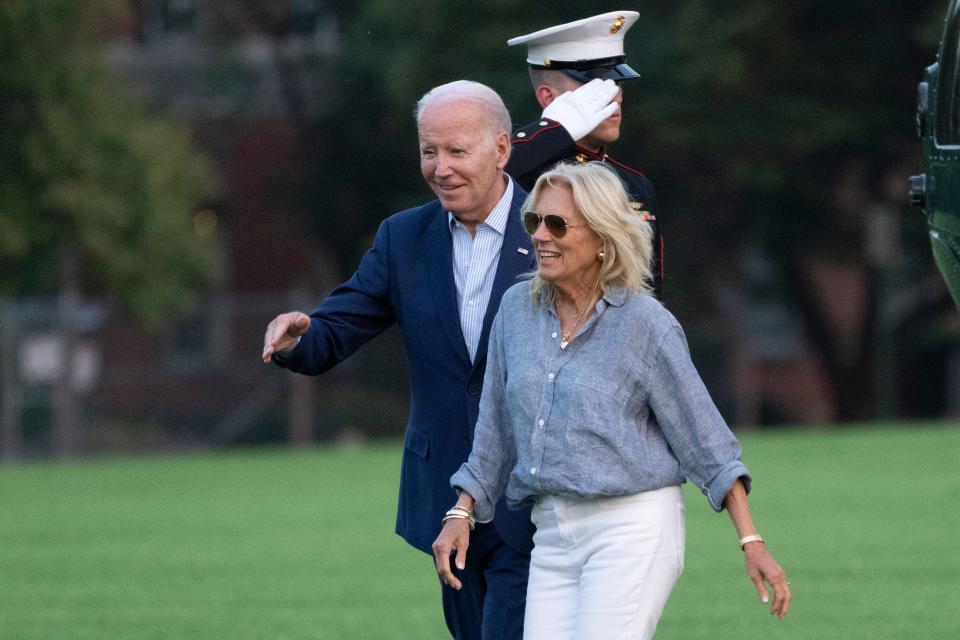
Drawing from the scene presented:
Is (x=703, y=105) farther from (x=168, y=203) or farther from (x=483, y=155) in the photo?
(x=483, y=155)

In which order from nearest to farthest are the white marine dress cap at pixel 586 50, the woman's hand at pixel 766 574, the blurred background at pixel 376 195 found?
the woman's hand at pixel 766 574, the white marine dress cap at pixel 586 50, the blurred background at pixel 376 195

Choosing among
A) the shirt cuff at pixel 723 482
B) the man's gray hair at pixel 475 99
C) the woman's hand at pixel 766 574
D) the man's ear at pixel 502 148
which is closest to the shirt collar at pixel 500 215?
the man's ear at pixel 502 148

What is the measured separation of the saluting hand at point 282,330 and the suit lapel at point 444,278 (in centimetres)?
48

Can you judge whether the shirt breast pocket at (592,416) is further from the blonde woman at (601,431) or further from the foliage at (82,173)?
the foliage at (82,173)

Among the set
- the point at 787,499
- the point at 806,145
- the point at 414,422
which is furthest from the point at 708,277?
the point at 414,422

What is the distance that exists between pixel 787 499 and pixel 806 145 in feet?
38.4

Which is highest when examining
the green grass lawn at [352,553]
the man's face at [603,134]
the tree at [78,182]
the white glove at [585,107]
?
the white glove at [585,107]

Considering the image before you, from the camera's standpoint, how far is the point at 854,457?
19.5 meters

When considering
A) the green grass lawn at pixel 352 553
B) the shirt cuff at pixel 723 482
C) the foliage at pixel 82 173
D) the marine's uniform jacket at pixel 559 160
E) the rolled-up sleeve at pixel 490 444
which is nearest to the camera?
the shirt cuff at pixel 723 482

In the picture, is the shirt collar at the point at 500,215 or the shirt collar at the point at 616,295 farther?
the shirt collar at the point at 500,215

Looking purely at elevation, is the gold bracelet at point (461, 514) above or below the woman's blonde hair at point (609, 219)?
below

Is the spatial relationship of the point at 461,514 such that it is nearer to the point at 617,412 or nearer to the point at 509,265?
the point at 617,412

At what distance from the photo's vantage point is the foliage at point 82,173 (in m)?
25.6

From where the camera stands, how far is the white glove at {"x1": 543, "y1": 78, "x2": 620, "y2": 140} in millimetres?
5699
